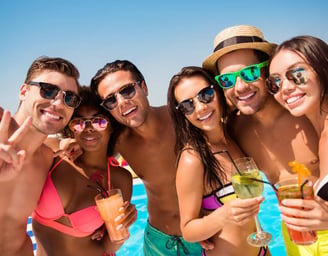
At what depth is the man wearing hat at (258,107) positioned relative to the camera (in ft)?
8.45

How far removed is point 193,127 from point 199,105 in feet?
0.96

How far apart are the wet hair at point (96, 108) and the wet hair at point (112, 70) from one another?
0.09 metres

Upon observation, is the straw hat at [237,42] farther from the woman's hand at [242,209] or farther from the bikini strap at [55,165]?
the bikini strap at [55,165]

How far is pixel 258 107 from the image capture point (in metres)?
2.61

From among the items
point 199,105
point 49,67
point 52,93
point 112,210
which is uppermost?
point 49,67

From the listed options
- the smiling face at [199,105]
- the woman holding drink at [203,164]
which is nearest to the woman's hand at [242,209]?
the woman holding drink at [203,164]

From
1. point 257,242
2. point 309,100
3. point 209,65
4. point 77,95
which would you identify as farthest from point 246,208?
point 77,95

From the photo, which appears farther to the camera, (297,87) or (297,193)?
(297,87)

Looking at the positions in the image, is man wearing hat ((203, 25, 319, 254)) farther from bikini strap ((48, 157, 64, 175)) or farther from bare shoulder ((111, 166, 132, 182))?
bikini strap ((48, 157, 64, 175))

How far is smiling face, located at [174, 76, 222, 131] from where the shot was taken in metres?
2.56

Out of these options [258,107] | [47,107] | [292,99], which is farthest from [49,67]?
[292,99]

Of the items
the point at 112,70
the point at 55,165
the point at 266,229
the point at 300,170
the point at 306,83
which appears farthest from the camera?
the point at 266,229

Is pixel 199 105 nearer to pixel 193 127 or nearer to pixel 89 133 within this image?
pixel 193 127

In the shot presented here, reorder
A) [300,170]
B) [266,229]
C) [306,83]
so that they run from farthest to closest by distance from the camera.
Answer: [266,229], [306,83], [300,170]
